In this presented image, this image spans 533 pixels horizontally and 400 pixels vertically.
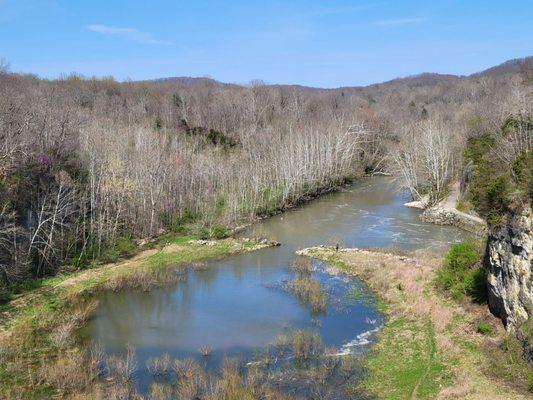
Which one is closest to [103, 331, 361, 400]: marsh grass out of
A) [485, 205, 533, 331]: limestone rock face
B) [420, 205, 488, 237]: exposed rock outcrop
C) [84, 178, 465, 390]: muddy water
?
[84, 178, 465, 390]: muddy water

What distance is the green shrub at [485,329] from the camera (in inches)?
874

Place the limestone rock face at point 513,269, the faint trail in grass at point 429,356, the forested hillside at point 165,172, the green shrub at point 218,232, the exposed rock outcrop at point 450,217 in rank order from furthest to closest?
the exposed rock outcrop at point 450,217, the green shrub at point 218,232, the forested hillside at point 165,172, the limestone rock face at point 513,269, the faint trail in grass at point 429,356

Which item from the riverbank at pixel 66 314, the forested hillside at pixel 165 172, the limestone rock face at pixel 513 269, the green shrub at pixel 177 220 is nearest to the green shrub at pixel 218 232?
the forested hillside at pixel 165 172

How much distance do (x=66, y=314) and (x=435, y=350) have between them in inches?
733

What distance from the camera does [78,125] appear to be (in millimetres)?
46531

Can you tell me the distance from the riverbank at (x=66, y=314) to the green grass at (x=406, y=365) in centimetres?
1102

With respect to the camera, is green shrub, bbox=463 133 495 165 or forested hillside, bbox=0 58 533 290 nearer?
forested hillside, bbox=0 58 533 290

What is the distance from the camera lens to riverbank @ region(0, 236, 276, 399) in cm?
1944

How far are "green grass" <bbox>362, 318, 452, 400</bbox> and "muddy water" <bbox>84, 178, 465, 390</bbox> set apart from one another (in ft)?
4.06

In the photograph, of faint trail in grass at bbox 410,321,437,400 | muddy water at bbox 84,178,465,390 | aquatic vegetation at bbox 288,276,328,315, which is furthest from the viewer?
aquatic vegetation at bbox 288,276,328,315

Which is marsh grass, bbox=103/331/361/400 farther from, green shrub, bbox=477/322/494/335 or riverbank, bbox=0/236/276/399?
green shrub, bbox=477/322/494/335

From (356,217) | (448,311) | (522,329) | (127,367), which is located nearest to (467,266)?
(448,311)

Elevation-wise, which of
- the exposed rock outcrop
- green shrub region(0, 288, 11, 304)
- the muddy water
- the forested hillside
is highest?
the forested hillside

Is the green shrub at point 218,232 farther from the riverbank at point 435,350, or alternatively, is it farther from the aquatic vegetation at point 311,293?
the riverbank at point 435,350
